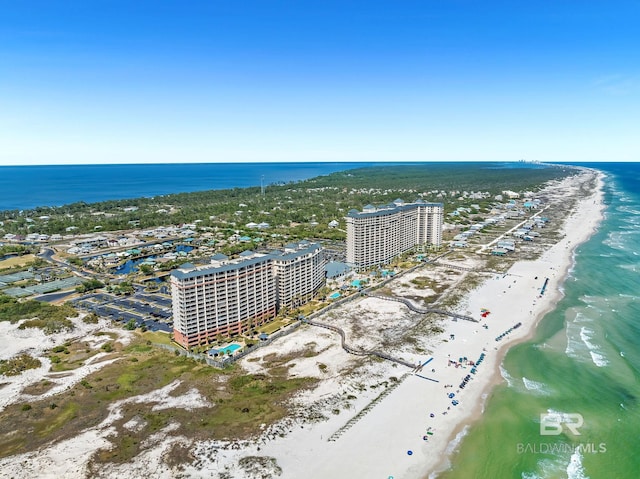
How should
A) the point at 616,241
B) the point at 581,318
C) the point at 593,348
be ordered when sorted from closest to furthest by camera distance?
the point at 593,348 < the point at 581,318 < the point at 616,241

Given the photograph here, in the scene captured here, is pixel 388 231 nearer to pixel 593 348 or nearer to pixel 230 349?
pixel 593 348

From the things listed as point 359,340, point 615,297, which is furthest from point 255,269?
point 615,297

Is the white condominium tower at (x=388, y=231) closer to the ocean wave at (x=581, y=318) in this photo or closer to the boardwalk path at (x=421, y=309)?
the boardwalk path at (x=421, y=309)

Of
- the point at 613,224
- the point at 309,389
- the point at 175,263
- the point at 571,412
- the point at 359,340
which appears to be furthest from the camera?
the point at 613,224

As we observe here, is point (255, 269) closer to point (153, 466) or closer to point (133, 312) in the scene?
point (133, 312)

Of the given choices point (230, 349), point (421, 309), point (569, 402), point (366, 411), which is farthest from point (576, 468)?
point (230, 349)

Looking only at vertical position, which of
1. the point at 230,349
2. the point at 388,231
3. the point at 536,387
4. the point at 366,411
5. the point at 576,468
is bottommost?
the point at 576,468
